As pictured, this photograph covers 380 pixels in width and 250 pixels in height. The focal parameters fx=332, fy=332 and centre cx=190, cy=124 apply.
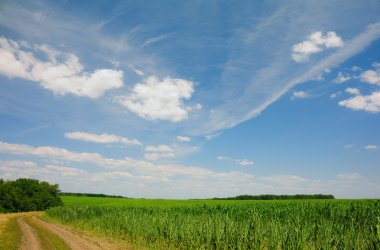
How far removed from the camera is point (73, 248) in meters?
18.6

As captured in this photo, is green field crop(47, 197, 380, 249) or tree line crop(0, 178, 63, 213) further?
tree line crop(0, 178, 63, 213)

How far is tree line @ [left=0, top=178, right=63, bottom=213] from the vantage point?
79312mm

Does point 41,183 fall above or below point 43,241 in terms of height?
above

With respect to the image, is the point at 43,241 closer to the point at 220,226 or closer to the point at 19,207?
the point at 220,226

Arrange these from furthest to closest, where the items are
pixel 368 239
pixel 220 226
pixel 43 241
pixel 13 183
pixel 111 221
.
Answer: pixel 13 183, pixel 111 221, pixel 43 241, pixel 220 226, pixel 368 239

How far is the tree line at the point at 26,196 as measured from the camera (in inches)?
3123

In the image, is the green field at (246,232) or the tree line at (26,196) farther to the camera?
the tree line at (26,196)

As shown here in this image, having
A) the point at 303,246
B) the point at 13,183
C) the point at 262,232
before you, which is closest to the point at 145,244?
the point at 262,232

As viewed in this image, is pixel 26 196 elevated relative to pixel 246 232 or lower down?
elevated

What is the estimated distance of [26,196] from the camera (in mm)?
82750

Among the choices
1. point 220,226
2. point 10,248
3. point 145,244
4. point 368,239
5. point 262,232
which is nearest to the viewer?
point 368,239

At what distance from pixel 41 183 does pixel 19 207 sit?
39.1 ft

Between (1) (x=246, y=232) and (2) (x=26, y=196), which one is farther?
(2) (x=26, y=196)

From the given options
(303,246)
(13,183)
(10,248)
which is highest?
(13,183)
